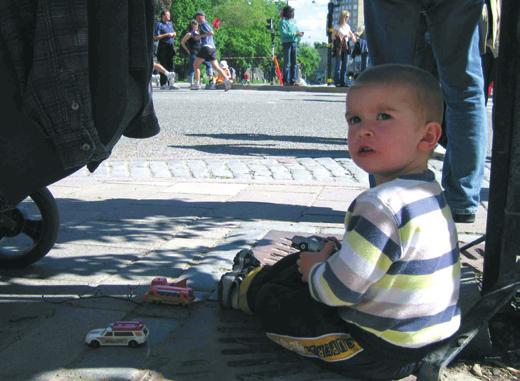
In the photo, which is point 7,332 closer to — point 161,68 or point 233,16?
point 161,68

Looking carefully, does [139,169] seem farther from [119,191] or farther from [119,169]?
[119,191]

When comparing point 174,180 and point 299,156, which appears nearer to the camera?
point 174,180

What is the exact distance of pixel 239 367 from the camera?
1999 millimetres

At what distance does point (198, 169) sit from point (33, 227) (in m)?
2.88

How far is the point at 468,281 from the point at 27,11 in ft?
5.91

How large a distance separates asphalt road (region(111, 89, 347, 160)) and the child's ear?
184 inches

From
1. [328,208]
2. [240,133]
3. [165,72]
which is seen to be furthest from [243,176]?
[165,72]

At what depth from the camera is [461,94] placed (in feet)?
11.2

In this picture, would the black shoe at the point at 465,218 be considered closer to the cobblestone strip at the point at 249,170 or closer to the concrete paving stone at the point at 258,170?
the cobblestone strip at the point at 249,170

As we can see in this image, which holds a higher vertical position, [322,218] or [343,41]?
[343,41]

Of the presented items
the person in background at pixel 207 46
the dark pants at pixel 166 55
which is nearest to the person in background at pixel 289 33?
the person in background at pixel 207 46

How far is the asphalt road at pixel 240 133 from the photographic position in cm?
681

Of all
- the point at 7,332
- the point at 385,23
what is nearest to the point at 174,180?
the point at 385,23

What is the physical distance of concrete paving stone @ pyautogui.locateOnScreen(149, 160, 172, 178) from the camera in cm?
550
